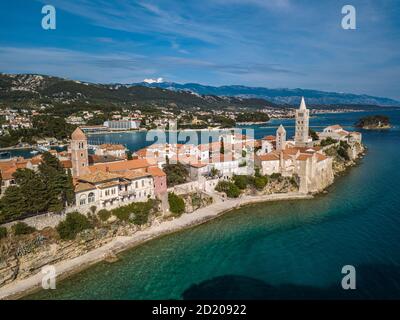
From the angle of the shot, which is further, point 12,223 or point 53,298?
point 12,223

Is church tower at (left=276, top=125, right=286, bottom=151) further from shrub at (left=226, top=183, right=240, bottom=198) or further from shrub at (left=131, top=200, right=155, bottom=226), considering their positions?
shrub at (left=131, top=200, right=155, bottom=226)

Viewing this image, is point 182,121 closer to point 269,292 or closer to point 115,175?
point 115,175

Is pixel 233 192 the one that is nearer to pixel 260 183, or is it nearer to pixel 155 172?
pixel 260 183

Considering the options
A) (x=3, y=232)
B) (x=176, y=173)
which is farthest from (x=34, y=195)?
(x=176, y=173)

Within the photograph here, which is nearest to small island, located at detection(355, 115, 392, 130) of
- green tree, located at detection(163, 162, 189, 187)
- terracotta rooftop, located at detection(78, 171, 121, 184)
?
green tree, located at detection(163, 162, 189, 187)

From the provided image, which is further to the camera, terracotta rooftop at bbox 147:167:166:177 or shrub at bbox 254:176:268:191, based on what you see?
shrub at bbox 254:176:268:191

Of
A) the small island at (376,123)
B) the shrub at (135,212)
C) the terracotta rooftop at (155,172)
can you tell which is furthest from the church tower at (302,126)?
the small island at (376,123)
